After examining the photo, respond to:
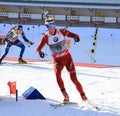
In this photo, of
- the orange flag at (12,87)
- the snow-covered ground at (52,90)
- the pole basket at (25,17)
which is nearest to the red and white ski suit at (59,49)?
the snow-covered ground at (52,90)

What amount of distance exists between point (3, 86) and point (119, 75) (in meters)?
3.24

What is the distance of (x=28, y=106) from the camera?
5.91m

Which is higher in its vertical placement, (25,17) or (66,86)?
(25,17)

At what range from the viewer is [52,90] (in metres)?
7.81

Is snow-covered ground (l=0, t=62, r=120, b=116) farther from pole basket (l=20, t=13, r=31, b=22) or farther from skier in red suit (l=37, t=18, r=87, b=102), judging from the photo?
pole basket (l=20, t=13, r=31, b=22)

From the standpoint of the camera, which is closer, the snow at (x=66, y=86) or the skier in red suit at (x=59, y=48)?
the snow at (x=66, y=86)

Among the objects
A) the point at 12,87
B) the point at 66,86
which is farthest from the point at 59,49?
the point at 66,86

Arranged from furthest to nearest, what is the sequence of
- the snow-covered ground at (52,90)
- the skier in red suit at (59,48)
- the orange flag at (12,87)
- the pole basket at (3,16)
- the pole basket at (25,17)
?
the pole basket at (3,16), the pole basket at (25,17), the orange flag at (12,87), the skier in red suit at (59,48), the snow-covered ground at (52,90)

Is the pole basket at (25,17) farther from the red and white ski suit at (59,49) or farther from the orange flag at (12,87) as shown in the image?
the red and white ski suit at (59,49)

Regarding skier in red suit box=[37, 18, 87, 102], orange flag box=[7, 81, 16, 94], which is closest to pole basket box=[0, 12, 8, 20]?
orange flag box=[7, 81, 16, 94]

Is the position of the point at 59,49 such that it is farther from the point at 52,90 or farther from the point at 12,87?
the point at 52,90

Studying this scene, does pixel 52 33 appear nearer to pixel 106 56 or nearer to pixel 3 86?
pixel 3 86

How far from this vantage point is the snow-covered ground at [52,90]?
5.73 metres

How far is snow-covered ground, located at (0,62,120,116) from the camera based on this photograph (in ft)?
Result: 18.8
